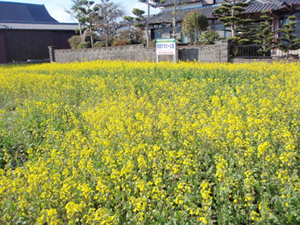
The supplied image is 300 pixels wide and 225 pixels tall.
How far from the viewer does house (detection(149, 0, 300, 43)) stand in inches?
638

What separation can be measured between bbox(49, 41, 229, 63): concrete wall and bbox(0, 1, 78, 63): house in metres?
6.55

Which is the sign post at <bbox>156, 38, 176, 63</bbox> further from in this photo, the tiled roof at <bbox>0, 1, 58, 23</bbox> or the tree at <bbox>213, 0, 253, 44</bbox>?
the tiled roof at <bbox>0, 1, 58, 23</bbox>

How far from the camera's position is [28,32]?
26094 mm

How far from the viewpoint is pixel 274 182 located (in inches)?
115

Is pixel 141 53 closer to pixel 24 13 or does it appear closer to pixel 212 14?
pixel 212 14

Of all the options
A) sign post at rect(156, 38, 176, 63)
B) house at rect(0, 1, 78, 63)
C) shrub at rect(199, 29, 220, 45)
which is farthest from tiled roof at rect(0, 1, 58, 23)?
shrub at rect(199, 29, 220, 45)

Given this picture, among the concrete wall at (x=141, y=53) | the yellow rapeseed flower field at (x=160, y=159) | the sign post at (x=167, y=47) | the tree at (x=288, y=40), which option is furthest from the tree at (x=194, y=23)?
the yellow rapeseed flower field at (x=160, y=159)

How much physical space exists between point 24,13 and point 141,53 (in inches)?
786

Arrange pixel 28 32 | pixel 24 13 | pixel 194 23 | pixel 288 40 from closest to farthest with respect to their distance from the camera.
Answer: pixel 288 40 → pixel 194 23 → pixel 28 32 → pixel 24 13

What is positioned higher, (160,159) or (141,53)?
(141,53)

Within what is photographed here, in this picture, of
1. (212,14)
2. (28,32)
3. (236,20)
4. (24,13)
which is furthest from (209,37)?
(24,13)

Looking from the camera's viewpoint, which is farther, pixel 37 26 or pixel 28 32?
pixel 37 26

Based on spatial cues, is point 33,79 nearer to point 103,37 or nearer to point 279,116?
point 279,116

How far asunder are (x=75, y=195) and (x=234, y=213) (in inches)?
64.1
